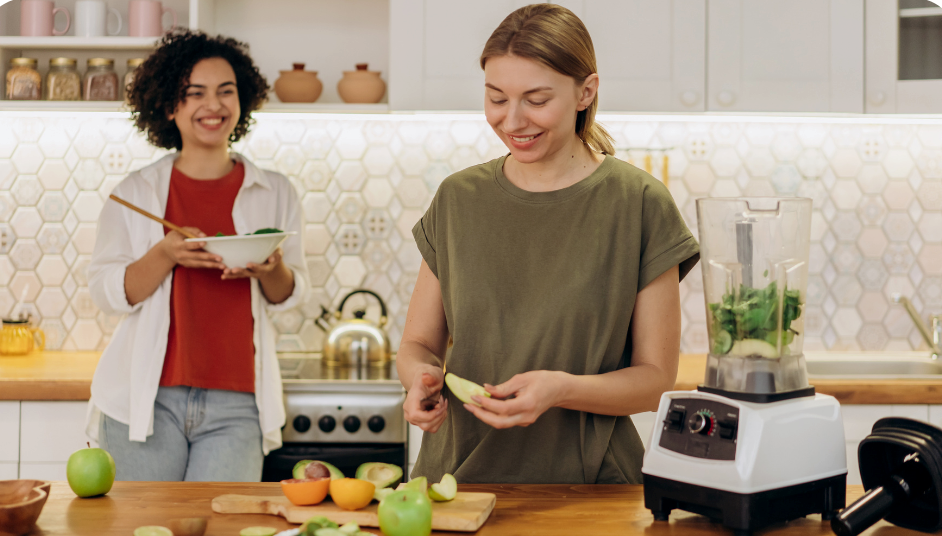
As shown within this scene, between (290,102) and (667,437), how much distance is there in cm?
186

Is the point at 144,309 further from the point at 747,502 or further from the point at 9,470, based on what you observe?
the point at 747,502

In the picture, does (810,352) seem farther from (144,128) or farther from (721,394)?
(144,128)

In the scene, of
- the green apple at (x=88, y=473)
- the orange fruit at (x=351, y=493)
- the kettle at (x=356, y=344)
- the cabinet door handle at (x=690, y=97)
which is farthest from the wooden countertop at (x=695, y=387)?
the orange fruit at (x=351, y=493)

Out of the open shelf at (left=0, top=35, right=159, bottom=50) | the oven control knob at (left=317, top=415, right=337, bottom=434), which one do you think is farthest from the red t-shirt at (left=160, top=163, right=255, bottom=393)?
the open shelf at (left=0, top=35, right=159, bottom=50)

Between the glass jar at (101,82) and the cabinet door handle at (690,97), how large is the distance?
177 cm

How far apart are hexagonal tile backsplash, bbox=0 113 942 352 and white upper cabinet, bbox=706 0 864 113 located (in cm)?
33

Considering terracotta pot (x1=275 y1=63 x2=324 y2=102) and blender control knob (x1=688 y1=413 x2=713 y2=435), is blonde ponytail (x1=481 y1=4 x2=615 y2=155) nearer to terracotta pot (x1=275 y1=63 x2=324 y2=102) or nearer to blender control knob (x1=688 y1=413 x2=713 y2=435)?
blender control knob (x1=688 y1=413 x2=713 y2=435)

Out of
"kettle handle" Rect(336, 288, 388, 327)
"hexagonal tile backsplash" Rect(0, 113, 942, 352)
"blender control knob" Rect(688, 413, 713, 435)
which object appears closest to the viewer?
"blender control knob" Rect(688, 413, 713, 435)

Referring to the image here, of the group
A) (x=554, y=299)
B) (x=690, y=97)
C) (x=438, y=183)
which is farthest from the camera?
(x=438, y=183)

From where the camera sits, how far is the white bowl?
1.90 m

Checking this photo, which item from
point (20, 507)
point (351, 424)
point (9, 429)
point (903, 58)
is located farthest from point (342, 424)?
point (903, 58)

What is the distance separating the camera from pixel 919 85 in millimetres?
2416

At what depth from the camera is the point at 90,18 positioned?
251 cm

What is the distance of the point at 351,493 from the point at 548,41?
720mm
